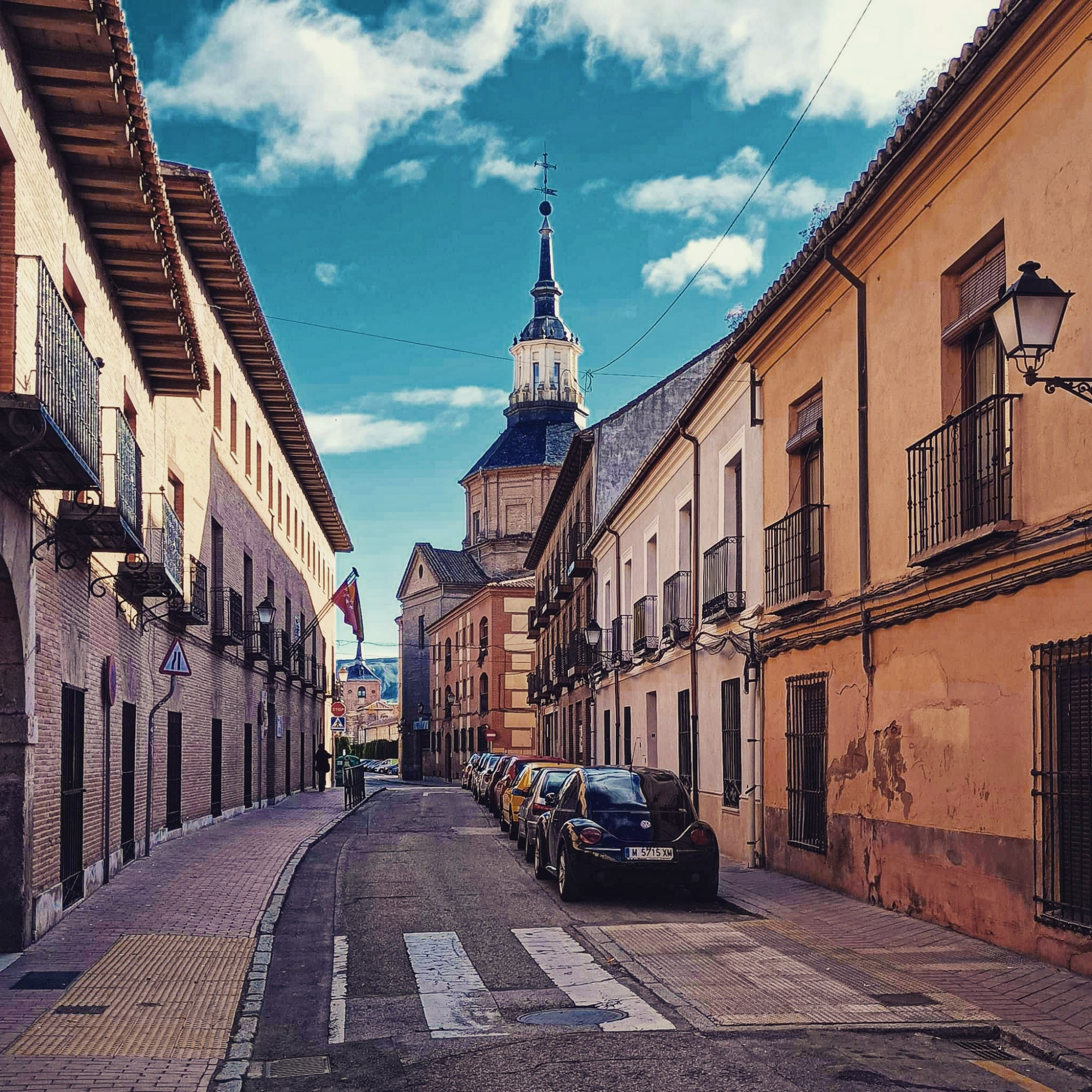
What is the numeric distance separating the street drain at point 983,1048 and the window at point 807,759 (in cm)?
681

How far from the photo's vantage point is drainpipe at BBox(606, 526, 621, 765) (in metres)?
29.0

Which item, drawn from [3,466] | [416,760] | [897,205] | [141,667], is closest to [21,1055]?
[3,466]

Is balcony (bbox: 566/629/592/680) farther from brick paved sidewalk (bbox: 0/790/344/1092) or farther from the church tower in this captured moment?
the church tower

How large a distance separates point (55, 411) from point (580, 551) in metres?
26.3

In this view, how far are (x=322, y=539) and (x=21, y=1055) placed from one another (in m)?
45.3

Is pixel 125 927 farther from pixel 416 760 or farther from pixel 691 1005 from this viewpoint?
pixel 416 760

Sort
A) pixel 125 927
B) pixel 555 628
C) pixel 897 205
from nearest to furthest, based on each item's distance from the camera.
Result: pixel 125 927
pixel 897 205
pixel 555 628

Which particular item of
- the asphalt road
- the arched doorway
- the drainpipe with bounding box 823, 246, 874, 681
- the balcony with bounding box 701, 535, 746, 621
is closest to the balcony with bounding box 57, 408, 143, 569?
the arched doorway

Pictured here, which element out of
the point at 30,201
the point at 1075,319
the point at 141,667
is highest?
the point at 30,201

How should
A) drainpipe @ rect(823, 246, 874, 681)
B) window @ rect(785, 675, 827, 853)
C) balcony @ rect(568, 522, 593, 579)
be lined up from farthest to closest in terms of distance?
balcony @ rect(568, 522, 593, 579), window @ rect(785, 675, 827, 853), drainpipe @ rect(823, 246, 874, 681)

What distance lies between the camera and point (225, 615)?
24.9 m

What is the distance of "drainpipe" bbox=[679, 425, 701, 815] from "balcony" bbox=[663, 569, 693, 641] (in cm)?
17

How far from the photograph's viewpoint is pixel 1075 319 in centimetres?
912

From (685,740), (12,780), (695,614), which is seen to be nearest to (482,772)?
(685,740)
